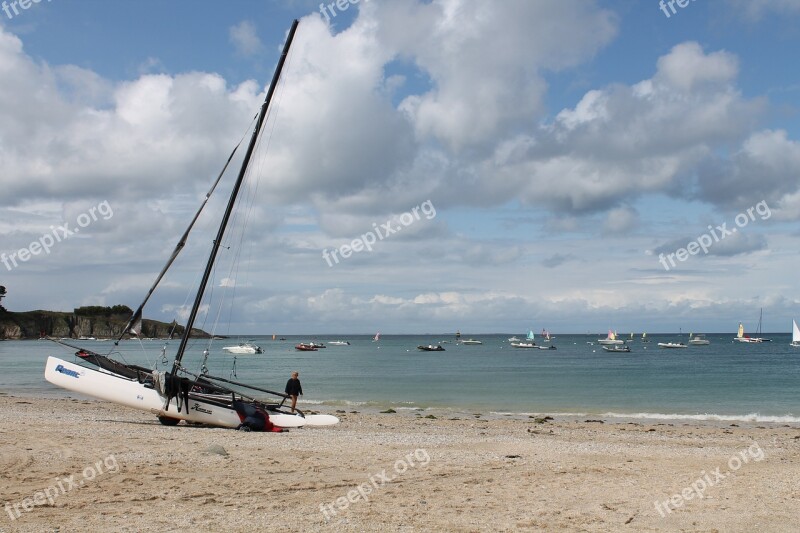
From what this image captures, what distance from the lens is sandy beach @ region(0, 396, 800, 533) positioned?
1018cm

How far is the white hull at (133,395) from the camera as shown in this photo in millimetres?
21203

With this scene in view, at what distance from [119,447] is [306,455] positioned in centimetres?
434

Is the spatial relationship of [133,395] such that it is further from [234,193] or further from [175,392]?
[234,193]

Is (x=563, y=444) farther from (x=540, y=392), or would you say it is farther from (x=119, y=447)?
(x=540, y=392)

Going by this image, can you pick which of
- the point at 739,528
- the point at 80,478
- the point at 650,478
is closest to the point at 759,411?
the point at 650,478

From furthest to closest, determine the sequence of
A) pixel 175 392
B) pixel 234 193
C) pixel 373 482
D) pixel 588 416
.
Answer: pixel 588 416 < pixel 234 193 < pixel 175 392 < pixel 373 482

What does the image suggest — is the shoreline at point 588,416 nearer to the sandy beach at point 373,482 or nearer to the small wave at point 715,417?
the small wave at point 715,417

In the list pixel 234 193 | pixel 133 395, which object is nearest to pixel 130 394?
pixel 133 395

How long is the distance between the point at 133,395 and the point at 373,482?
1153 centimetres

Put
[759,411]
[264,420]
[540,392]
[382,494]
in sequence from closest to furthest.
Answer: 1. [382,494]
2. [264,420]
3. [759,411]
4. [540,392]

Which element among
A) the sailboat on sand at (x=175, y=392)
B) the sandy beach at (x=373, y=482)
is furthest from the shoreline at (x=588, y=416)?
the sandy beach at (x=373, y=482)

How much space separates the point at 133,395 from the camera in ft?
70.0

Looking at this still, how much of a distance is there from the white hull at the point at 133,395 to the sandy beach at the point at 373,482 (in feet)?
2.37

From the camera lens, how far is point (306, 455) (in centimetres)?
1580
